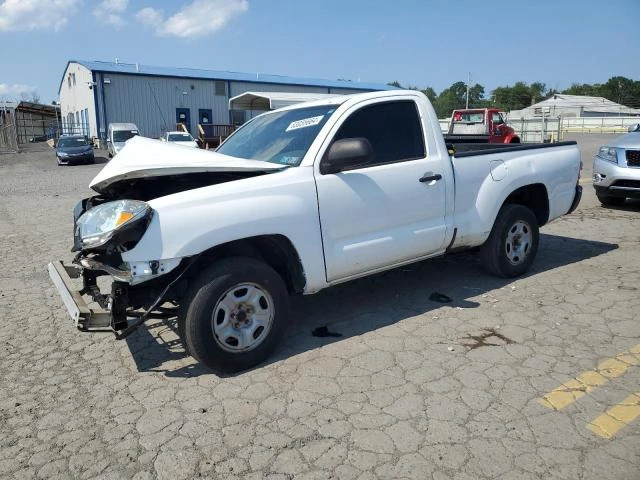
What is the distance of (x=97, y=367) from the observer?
3.69m

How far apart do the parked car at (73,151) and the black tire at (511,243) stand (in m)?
23.8

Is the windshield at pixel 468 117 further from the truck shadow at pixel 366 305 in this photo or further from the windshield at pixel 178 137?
the windshield at pixel 178 137

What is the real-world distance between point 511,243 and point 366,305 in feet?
5.73

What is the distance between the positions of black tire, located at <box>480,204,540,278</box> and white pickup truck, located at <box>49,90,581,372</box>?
25cm

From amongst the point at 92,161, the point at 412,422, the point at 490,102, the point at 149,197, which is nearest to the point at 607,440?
the point at 412,422

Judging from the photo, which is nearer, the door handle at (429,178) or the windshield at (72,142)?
the door handle at (429,178)

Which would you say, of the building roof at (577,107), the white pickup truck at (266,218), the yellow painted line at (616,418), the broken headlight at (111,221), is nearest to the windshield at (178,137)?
the white pickup truck at (266,218)

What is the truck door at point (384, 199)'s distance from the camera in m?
3.81

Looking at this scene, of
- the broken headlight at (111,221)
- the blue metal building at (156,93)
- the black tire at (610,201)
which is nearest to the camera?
the broken headlight at (111,221)

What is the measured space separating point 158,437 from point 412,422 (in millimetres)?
1451

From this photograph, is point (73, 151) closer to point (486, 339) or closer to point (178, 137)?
point (178, 137)

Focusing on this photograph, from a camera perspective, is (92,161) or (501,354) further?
(92,161)

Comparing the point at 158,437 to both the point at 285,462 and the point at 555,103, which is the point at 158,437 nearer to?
the point at 285,462

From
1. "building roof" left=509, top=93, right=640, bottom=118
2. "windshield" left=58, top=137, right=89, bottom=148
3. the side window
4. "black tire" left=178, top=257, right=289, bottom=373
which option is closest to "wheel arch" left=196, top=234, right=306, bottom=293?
"black tire" left=178, top=257, right=289, bottom=373
